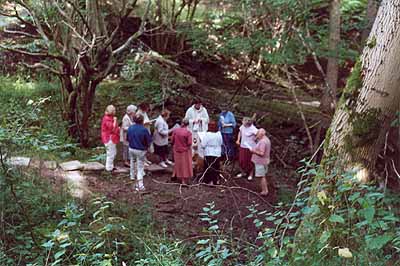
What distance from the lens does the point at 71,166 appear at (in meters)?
9.55

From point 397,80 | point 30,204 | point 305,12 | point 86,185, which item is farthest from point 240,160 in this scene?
point 397,80

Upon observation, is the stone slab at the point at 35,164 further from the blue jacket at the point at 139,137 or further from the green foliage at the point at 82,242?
the green foliage at the point at 82,242

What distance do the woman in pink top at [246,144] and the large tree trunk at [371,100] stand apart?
4919 mm

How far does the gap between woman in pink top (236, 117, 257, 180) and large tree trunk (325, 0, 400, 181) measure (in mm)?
4919

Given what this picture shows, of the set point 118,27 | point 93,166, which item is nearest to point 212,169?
point 93,166

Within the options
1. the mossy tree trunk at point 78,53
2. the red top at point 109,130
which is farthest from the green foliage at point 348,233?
the mossy tree trunk at point 78,53

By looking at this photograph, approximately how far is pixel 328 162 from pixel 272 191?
5.39m

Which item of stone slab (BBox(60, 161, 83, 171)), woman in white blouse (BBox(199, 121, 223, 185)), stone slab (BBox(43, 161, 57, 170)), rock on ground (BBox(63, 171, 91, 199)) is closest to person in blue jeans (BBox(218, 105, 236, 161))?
woman in white blouse (BBox(199, 121, 223, 185))

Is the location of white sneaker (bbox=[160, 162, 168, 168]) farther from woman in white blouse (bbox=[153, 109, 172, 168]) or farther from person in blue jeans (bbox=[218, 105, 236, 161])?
person in blue jeans (bbox=[218, 105, 236, 161])

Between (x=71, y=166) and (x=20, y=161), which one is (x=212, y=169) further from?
(x=20, y=161)

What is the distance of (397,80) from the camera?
5062 mm

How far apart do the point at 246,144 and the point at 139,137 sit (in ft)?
8.98

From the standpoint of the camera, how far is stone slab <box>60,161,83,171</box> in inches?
370

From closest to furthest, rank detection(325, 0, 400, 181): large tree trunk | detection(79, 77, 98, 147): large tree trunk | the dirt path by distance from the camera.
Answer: detection(325, 0, 400, 181): large tree trunk < the dirt path < detection(79, 77, 98, 147): large tree trunk
